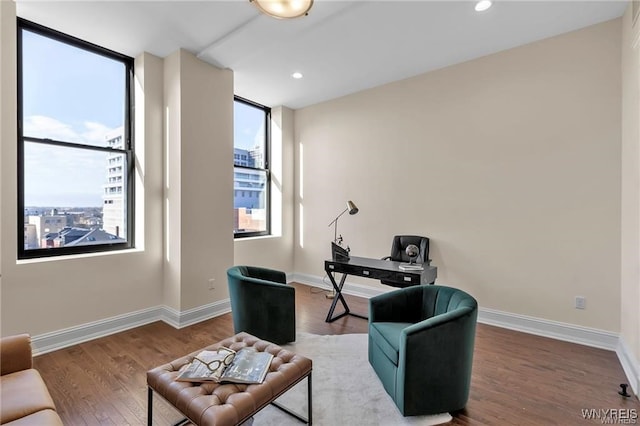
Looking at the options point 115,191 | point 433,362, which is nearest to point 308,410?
point 433,362

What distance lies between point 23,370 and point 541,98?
190 inches

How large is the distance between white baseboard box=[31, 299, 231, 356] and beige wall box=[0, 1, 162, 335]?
6 cm

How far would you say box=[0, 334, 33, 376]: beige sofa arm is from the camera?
1.65 metres

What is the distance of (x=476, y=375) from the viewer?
2.48m

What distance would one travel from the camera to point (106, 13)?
2791 mm

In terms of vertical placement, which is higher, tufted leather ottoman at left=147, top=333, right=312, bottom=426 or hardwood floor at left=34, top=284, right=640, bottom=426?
tufted leather ottoman at left=147, top=333, right=312, bottom=426

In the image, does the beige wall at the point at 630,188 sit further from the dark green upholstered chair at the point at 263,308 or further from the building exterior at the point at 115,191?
the building exterior at the point at 115,191

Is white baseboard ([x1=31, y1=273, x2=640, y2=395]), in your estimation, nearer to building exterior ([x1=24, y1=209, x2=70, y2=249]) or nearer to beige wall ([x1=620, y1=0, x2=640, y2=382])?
Result: beige wall ([x1=620, y1=0, x2=640, y2=382])

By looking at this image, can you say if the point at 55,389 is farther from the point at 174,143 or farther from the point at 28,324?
the point at 174,143

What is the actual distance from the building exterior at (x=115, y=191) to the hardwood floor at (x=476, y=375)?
47.5 inches

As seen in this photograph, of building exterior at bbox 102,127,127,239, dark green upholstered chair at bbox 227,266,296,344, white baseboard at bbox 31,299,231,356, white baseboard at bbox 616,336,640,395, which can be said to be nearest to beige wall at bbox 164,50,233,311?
white baseboard at bbox 31,299,231,356

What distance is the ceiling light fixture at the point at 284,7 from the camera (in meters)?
1.86

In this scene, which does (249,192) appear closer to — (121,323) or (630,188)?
(121,323)

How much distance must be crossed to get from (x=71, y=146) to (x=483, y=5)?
422 centimetres
